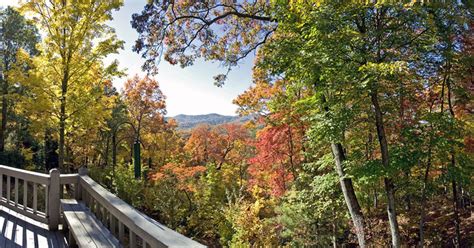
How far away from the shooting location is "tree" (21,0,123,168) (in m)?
9.68

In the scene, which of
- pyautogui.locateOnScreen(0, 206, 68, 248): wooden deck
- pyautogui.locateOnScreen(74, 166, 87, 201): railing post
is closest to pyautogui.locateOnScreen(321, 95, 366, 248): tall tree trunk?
pyautogui.locateOnScreen(74, 166, 87, 201): railing post

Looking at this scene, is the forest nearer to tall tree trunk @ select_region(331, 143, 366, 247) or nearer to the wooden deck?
tall tree trunk @ select_region(331, 143, 366, 247)

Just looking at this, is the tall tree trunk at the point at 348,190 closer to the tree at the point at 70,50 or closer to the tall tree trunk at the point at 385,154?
the tall tree trunk at the point at 385,154

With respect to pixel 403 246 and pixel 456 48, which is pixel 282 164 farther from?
pixel 456 48

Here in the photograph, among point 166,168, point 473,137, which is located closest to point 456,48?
point 473,137

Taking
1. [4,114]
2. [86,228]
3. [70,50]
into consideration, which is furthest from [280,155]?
[4,114]

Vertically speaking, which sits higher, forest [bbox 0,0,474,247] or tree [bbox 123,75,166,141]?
tree [bbox 123,75,166,141]

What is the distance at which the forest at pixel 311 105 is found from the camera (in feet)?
21.5

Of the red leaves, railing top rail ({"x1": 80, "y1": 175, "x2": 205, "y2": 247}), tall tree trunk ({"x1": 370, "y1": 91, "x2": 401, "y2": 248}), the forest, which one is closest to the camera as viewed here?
railing top rail ({"x1": 80, "y1": 175, "x2": 205, "y2": 247})

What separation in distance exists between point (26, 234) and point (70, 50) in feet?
23.9

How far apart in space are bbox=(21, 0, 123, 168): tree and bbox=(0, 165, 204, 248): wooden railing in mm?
5443

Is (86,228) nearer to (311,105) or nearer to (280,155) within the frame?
(311,105)

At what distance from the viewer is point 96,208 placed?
3.95m

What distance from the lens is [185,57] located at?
9258mm
